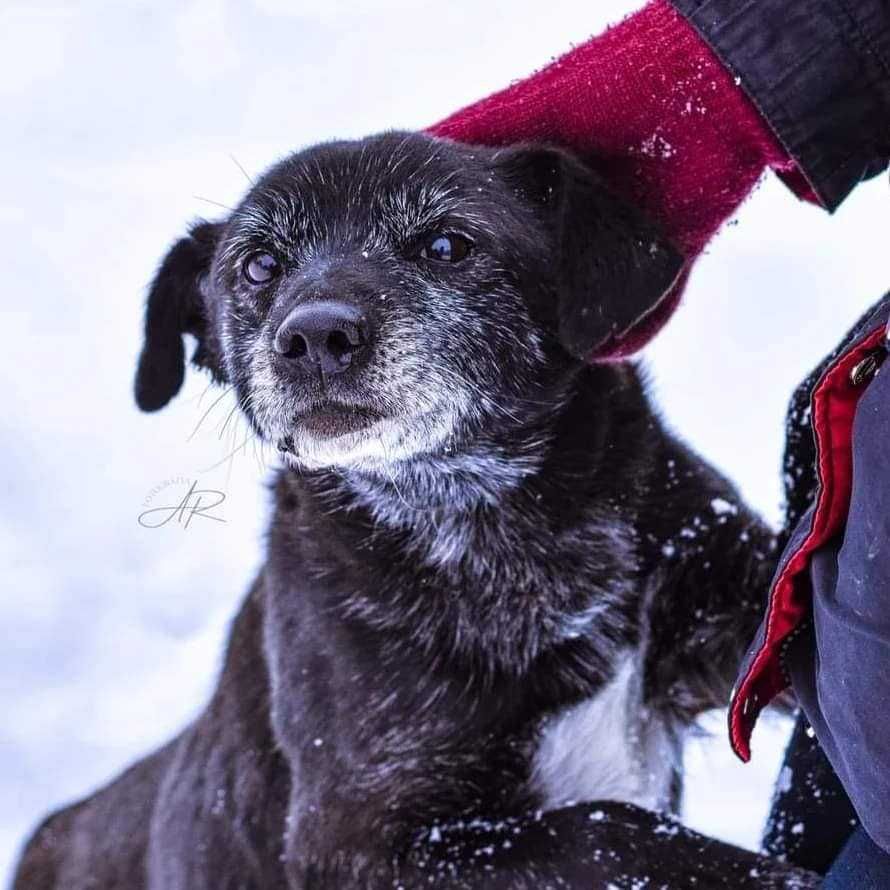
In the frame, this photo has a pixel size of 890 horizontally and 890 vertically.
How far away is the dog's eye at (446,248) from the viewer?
2967 millimetres

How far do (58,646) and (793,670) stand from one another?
3275mm

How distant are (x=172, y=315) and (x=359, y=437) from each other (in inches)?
31.8

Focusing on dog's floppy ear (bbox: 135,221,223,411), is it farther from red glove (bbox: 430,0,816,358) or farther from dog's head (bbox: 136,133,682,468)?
red glove (bbox: 430,0,816,358)

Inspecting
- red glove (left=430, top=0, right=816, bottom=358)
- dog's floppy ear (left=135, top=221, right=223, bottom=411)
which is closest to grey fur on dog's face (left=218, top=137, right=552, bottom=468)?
red glove (left=430, top=0, right=816, bottom=358)

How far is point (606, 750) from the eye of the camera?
319 centimetres

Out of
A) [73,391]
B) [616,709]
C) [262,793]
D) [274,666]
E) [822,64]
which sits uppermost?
[73,391]

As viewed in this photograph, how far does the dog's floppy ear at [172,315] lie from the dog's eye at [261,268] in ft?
1.04

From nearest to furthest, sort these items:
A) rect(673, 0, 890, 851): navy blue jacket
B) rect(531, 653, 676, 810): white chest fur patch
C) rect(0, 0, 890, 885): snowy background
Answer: rect(673, 0, 890, 851): navy blue jacket < rect(531, 653, 676, 810): white chest fur patch < rect(0, 0, 890, 885): snowy background

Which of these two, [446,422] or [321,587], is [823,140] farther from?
[321,587]


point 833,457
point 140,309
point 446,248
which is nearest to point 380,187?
point 446,248

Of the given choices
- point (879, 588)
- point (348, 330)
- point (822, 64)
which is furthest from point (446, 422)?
point (879, 588)

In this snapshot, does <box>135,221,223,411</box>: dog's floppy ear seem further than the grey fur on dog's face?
Yes

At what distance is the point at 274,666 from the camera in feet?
10.9

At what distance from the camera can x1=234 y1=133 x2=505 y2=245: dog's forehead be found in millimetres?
2967
